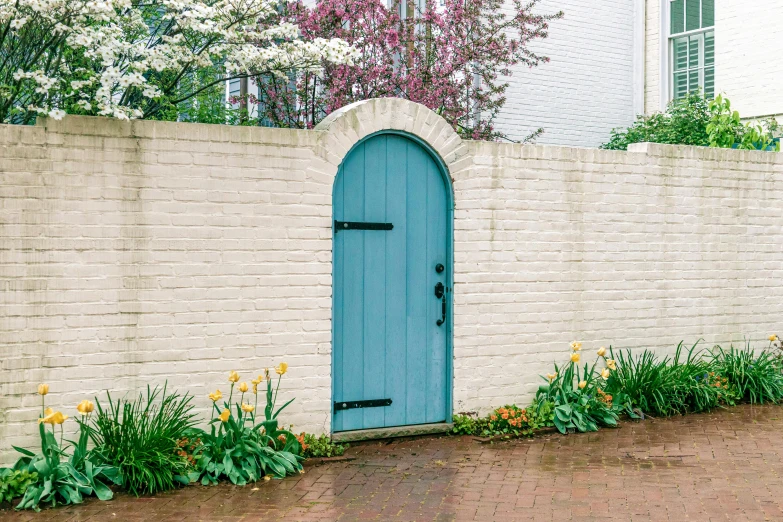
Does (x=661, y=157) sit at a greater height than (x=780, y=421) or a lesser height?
greater

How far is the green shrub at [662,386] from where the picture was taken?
810 centimetres

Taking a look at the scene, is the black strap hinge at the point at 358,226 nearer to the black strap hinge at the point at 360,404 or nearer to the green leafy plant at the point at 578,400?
the black strap hinge at the point at 360,404

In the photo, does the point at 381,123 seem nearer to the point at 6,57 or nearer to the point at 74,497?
the point at 6,57

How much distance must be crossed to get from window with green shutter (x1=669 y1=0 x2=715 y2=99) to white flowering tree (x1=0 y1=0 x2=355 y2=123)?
8411mm

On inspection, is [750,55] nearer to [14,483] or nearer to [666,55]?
[666,55]

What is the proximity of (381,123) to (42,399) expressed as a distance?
317 cm

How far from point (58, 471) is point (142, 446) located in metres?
0.51

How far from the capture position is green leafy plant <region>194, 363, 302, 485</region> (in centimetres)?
595

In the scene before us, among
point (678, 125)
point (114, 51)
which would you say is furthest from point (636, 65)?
point (114, 51)

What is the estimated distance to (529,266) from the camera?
7.84m

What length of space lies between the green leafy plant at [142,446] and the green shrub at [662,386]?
3.98 metres

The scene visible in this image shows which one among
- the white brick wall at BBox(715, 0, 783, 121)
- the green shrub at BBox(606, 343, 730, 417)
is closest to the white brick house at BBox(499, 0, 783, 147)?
the white brick wall at BBox(715, 0, 783, 121)

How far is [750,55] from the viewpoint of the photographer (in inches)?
504

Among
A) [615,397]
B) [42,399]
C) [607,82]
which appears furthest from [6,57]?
[607,82]
